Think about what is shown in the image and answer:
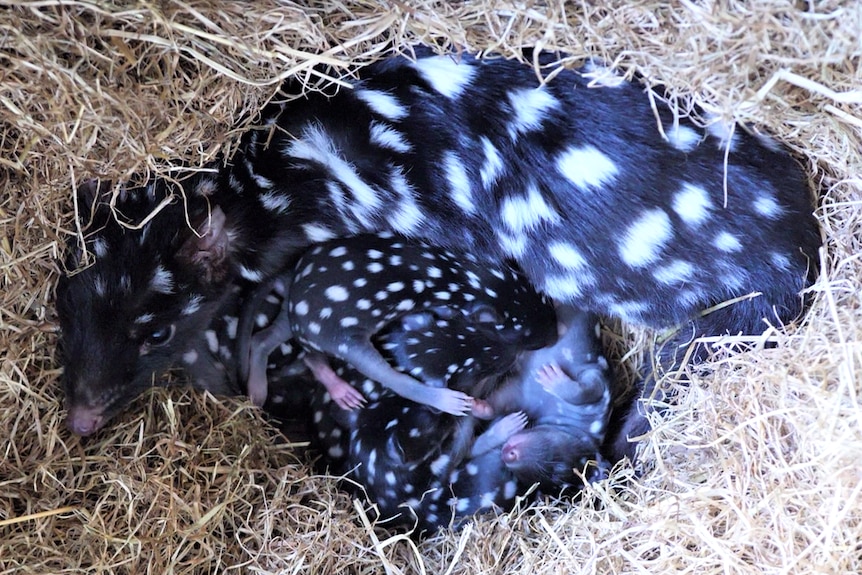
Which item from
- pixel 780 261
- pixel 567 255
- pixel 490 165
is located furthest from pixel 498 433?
pixel 780 261

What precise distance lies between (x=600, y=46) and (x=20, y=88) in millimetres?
1491

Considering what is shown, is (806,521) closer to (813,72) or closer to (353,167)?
(813,72)

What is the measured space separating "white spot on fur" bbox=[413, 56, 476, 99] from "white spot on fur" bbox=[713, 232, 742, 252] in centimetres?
82

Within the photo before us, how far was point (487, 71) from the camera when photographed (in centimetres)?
229

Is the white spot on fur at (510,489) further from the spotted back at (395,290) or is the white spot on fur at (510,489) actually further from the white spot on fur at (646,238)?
the white spot on fur at (646,238)

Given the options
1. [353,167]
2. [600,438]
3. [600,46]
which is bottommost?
[600,438]

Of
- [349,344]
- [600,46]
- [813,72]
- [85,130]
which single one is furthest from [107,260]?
[813,72]

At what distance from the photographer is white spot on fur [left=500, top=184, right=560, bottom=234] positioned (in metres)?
2.38

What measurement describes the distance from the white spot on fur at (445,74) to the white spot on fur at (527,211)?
0.35m

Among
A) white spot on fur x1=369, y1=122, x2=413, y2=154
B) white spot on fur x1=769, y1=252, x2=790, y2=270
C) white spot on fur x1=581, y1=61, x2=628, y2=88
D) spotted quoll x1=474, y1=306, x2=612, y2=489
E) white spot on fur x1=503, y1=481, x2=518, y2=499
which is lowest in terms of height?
white spot on fur x1=503, y1=481, x2=518, y2=499

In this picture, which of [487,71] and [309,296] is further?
[309,296]

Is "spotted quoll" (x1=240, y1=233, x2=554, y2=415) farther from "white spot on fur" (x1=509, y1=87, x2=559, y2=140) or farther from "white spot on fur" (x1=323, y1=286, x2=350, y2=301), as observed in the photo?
"white spot on fur" (x1=509, y1=87, x2=559, y2=140)

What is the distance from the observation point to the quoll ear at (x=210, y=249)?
2562mm

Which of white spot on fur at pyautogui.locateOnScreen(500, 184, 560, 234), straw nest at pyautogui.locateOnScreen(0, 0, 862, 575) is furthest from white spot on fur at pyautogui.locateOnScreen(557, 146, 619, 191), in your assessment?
straw nest at pyautogui.locateOnScreen(0, 0, 862, 575)
